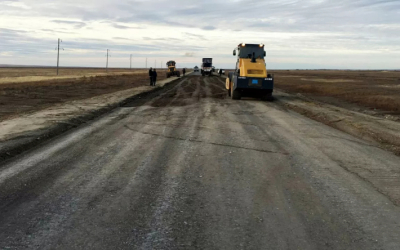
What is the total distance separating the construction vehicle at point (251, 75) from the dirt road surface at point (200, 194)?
1142cm

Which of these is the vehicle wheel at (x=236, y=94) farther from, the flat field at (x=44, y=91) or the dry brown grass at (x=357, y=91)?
the flat field at (x=44, y=91)

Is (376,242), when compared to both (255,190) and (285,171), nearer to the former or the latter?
(255,190)

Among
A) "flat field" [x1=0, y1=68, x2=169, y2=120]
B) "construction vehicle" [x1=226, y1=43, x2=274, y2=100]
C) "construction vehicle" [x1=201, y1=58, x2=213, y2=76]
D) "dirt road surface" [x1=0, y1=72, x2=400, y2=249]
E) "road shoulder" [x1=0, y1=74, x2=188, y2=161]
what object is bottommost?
"dirt road surface" [x1=0, y1=72, x2=400, y2=249]

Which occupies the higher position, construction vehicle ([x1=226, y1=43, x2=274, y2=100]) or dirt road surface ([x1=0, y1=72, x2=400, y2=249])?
construction vehicle ([x1=226, y1=43, x2=274, y2=100])

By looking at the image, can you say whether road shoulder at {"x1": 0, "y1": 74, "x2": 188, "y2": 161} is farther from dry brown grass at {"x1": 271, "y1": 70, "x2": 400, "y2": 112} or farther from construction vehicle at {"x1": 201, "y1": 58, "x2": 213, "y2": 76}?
construction vehicle at {"x1": 201, "y1": 58, "x2": 213, "y2": 76}

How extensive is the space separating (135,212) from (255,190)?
6.37 ft

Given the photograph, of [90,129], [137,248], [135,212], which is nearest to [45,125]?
[90,129]

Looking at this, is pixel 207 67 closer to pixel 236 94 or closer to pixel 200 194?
pixel 236 94

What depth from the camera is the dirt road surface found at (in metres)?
3.95

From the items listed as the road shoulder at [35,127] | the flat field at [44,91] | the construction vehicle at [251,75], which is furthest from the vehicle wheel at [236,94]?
the flat field at [44,91]

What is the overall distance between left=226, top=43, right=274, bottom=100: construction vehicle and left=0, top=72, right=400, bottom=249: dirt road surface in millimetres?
11423

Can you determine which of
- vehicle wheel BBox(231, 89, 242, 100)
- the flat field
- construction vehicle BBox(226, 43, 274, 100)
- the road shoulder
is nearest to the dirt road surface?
the road shoulder

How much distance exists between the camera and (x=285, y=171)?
21.6 feet

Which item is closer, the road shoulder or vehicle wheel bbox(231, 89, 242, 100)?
the road shoulder
